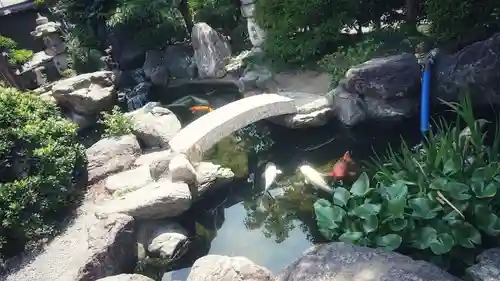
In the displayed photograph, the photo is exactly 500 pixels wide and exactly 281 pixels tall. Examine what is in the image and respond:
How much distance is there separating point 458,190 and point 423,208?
31 cm

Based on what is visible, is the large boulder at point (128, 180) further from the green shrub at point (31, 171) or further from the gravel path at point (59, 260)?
the gravel path at point (59, 260)

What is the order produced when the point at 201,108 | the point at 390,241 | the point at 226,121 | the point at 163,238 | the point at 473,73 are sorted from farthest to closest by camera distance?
the point at 201,108 < the point at 226,121 < the point at 473,73 < the point at 163,238 < the point at 390,241

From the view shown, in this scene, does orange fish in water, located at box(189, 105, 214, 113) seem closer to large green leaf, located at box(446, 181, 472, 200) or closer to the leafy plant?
large green leaf, located at box(446, 181, 472, 200)

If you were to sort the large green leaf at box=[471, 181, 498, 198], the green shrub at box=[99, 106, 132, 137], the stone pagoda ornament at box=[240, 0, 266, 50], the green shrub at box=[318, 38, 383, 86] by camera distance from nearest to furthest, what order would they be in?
1. the large green leaf at box=[471, 181, 498, 198]
2. the green shrub at box=[99, 106, 132, 137]
3. the green shrub at box=[318, 38, 383, 86]
4. the stone pagoda ornament at box=[240, 0, 266, 50]

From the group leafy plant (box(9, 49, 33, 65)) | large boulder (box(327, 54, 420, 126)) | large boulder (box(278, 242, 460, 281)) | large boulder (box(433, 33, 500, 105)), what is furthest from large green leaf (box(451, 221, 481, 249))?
leafy plant (box(9, 49, 33, 65))

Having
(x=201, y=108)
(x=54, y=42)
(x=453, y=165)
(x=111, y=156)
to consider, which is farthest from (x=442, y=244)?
(x=54, y=42)

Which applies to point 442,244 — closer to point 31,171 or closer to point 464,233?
point 464,233

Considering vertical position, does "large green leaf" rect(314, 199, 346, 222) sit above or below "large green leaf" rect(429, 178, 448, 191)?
below

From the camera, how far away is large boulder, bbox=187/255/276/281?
4.00 metres

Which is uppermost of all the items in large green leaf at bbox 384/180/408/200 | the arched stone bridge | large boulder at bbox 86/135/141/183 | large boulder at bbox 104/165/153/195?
large green leaf at bbox 384/180/408/200

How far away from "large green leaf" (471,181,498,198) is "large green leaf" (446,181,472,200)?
2.8 inches

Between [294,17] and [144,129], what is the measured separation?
3.57m

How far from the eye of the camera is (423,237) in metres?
3.97

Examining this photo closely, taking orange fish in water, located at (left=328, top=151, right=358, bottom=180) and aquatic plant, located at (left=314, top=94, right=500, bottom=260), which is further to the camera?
orange fish in water, located at (left=328, top=151, right=358, bottom=180)
